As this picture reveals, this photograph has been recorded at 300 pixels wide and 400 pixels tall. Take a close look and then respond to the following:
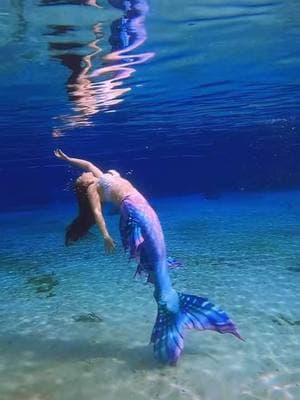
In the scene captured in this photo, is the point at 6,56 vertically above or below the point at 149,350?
above

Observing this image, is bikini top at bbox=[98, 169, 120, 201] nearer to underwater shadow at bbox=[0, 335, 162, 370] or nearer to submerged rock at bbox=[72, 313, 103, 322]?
underwater shadow at bbox=[0, 335, 162, 370]

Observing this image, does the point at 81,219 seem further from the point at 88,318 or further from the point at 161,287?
the point at 88,318

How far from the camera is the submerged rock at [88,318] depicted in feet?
28.8

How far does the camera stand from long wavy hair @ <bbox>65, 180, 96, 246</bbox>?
623cm

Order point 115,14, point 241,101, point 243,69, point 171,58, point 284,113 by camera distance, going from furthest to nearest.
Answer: point 284,113 < point 241,101 < point 243,69 < point 171,58 < point 115,14

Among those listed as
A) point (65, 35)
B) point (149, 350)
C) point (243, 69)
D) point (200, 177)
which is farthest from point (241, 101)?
point (200, 177)

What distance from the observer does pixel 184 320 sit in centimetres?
579

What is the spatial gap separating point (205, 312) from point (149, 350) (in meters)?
1.80

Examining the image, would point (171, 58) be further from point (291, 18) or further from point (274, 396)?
point (274, 396)

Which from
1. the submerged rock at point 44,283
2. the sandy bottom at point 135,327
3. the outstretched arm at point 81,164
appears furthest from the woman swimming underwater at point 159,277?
the submerged rock at point 44,283

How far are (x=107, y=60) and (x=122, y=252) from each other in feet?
24.6

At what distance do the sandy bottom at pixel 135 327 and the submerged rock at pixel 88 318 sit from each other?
0.08ft

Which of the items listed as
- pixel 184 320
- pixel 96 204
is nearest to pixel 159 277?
pixel 184 320

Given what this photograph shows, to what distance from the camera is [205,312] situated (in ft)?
19.0
